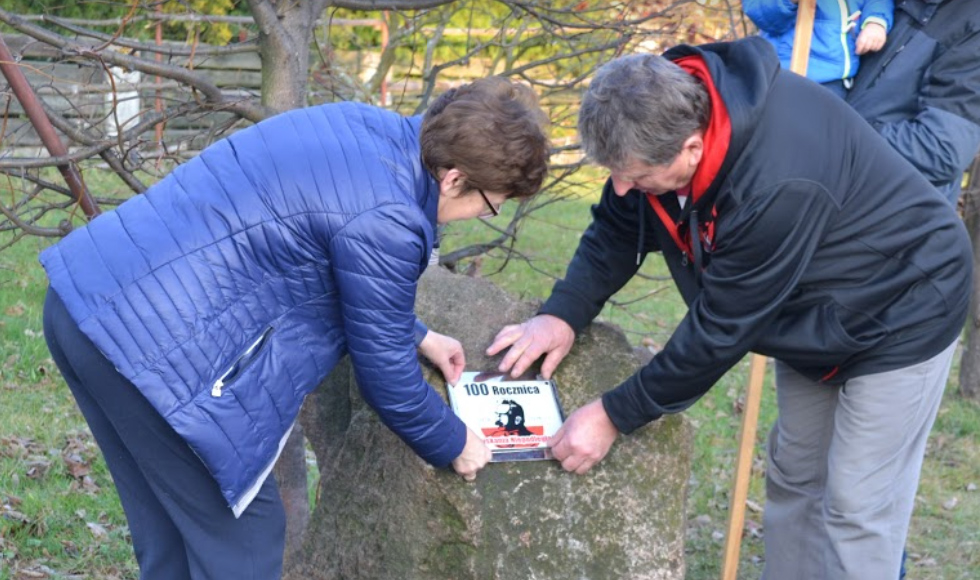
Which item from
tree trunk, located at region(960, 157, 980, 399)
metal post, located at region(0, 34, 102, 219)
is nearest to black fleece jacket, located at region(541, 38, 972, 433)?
metal post, located at region(0, 34, 102, 219)

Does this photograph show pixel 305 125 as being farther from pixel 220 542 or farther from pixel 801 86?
pixel 801 86

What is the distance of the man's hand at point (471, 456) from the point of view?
3.09m

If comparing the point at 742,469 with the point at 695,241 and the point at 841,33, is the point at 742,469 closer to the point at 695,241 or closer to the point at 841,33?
the point at 695,241

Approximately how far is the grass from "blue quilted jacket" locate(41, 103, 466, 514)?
165 centimetres

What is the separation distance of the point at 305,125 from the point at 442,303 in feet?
3.95

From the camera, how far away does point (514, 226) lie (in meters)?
5.20

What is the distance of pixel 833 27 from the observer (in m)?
3.71

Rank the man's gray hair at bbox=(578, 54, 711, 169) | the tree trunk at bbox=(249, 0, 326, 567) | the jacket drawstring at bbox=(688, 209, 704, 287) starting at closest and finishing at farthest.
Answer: the man's gray hair at bbox=(578, 54, 711, 169), the jacket drawstring at bbox=(688, 209, 704, 287), the tree trunk at bbox=(249, 0, 326, 567)

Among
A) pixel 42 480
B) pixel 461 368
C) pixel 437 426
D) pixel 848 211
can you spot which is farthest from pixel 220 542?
pixel 42 480

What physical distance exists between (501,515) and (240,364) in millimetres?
1021

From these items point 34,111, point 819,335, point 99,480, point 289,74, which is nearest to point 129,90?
point 289,74

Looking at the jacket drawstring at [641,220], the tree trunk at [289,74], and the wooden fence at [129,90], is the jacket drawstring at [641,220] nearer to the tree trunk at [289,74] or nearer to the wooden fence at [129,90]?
the tree trunk at [289,74]

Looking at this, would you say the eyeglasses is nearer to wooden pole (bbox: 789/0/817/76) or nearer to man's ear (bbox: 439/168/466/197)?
man's ear (bbox: 439/168/466/197)

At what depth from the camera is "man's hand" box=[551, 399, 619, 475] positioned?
318cm
